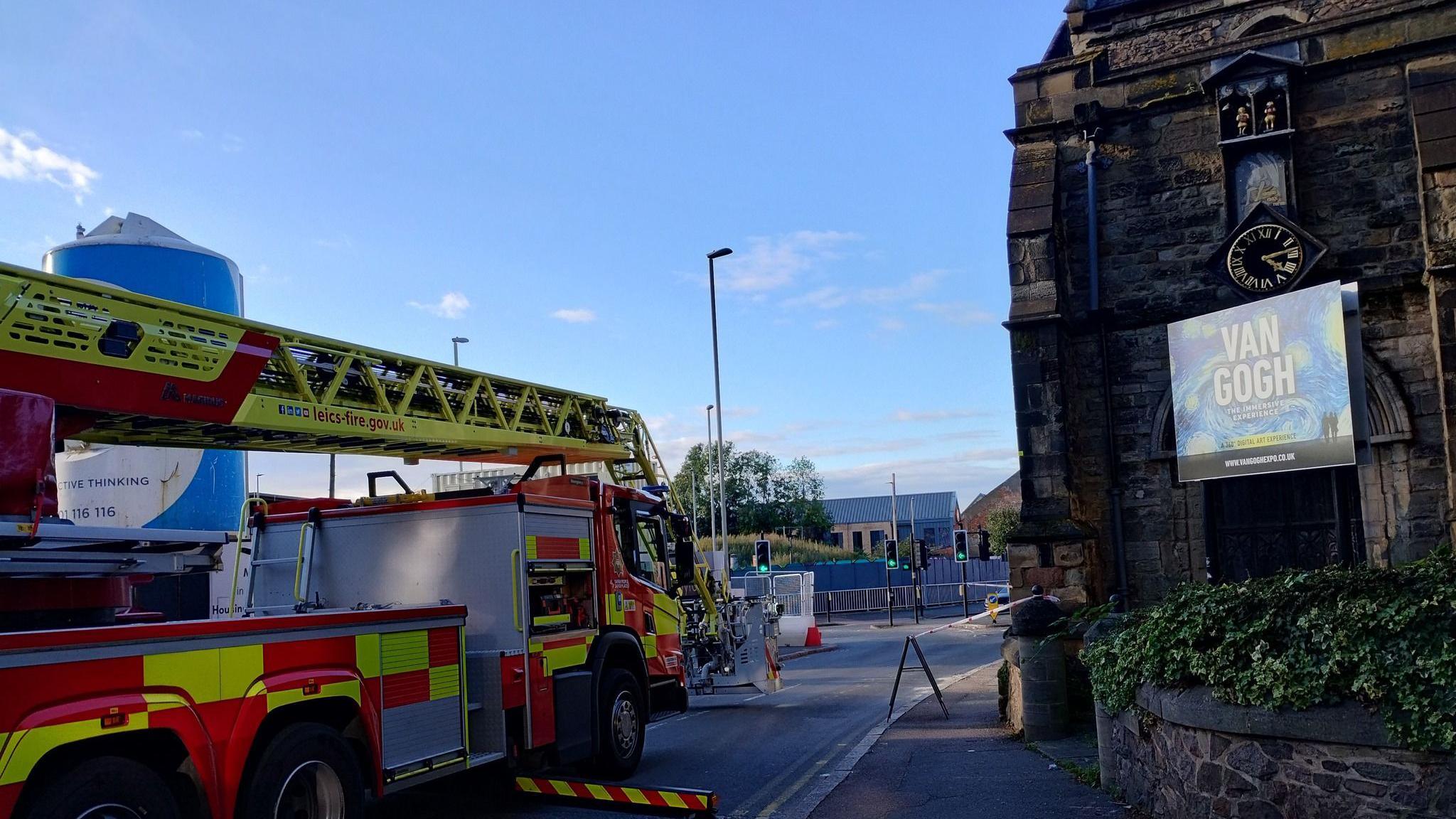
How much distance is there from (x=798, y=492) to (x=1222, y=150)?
5667 cm

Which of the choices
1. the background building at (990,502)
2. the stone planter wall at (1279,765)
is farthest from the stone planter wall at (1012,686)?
the background building at (990,502)

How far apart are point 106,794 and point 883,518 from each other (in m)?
97.2

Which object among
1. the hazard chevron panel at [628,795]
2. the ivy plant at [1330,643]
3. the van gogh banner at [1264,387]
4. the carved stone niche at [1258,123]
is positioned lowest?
the hazard chevron panel at [628,795]

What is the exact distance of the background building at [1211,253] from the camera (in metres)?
13.6

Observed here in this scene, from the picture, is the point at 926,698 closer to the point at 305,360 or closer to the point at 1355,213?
the point at 1355,213

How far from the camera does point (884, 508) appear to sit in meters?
102

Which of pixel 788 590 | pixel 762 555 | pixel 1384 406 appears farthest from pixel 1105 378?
pixel 762 555

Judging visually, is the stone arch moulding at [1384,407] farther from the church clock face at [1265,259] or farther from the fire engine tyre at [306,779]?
the fire engine tyre at [306,779]

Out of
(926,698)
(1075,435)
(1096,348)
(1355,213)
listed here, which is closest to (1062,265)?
(1096,348)

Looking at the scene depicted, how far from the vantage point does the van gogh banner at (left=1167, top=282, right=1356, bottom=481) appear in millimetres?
9211

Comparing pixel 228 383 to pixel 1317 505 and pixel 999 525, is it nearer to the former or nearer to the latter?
pixel 1317 505

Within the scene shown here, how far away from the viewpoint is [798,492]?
70875mm

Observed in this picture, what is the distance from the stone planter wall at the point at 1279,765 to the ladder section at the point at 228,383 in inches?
223

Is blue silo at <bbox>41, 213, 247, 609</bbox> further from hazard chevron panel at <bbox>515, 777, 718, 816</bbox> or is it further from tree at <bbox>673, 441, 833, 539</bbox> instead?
tree at <bbox>673, 441, 833, 539</bbox>
